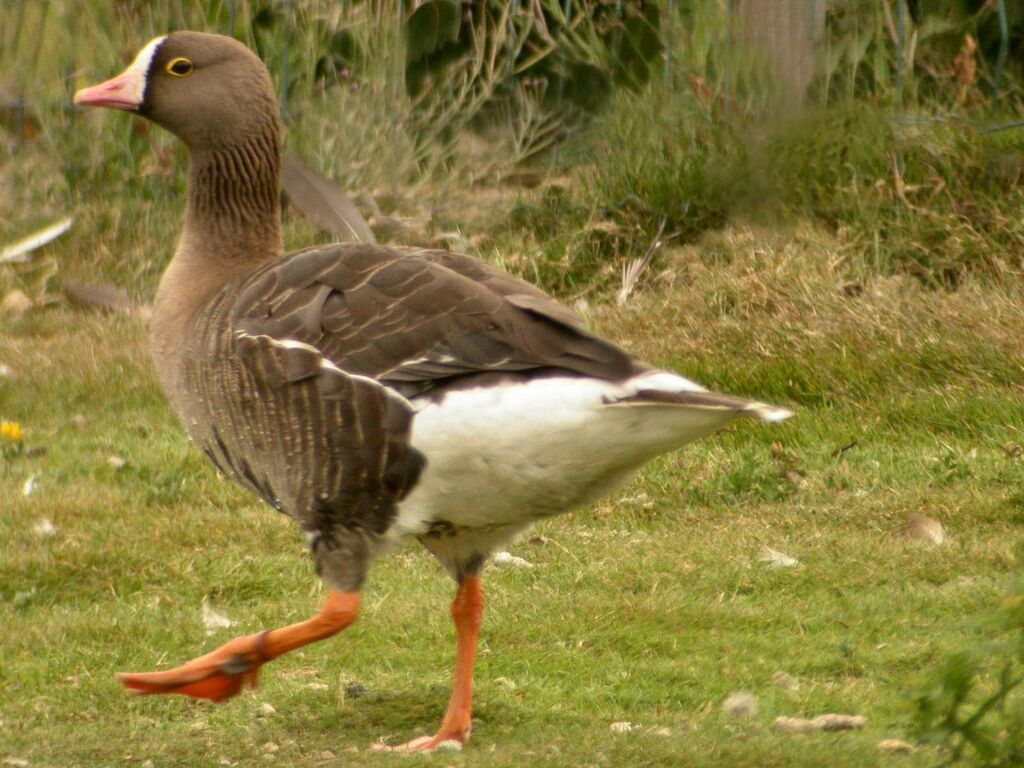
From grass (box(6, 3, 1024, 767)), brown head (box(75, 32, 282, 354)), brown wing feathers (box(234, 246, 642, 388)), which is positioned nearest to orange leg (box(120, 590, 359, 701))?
grass (box(6, 3, 1024, 767))

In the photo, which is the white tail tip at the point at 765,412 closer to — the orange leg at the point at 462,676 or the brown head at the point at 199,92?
the orange leg at the point at 462,676

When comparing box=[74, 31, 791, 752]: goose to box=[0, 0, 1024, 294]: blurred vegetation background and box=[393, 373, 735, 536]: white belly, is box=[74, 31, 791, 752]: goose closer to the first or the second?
box=[393, 373, 735, 536]: white belly

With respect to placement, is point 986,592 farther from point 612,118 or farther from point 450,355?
point 612,118

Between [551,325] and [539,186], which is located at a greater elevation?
[551,325]

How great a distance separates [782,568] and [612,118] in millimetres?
4084

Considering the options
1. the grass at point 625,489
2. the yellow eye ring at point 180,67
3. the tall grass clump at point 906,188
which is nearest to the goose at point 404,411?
the grass at point 625,489

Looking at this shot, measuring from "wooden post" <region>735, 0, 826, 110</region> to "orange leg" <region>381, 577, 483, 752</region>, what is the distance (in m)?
4.64

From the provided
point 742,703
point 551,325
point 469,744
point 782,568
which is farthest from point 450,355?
point 782,568

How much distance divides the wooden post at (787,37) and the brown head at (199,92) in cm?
406

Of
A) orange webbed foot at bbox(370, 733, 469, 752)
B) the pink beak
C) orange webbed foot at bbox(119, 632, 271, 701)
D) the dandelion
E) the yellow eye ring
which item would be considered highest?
the yellow eye ring

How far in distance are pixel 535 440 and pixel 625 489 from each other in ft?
8.69

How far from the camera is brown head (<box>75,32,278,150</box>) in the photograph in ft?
16.9

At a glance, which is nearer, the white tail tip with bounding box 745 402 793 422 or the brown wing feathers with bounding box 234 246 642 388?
the white tail tip with bounding box 745 402 793 422

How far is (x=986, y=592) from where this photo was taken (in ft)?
17.5
